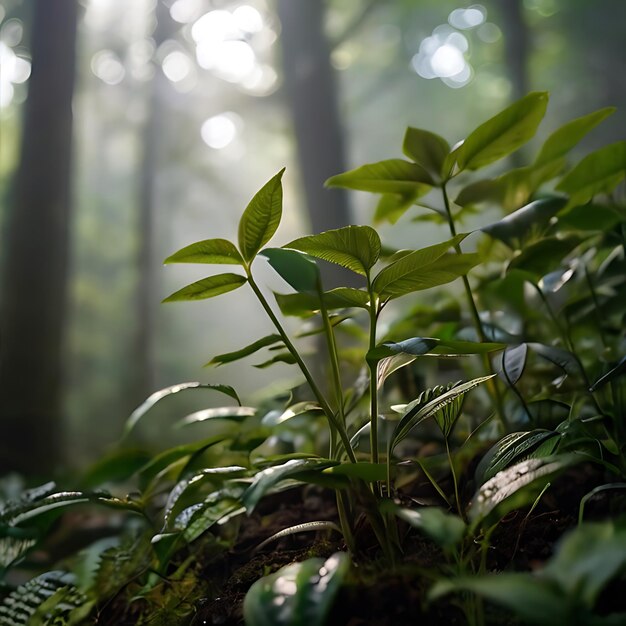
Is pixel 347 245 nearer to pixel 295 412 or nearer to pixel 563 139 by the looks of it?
pixel 295 412

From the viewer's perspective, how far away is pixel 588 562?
38cm

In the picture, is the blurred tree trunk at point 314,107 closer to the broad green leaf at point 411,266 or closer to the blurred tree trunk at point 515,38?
the blurred tree trunk at point 515,38

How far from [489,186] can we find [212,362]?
0.60 m

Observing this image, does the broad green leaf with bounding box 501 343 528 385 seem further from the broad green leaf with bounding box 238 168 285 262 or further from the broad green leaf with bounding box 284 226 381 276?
the broad green leaf with bounding box 238 168 285 262

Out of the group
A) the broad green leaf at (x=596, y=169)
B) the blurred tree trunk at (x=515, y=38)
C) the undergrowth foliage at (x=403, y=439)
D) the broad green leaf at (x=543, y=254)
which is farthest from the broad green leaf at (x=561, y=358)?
the blurred tree trunk at (x=515, y=38)

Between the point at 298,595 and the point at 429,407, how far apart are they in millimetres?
281

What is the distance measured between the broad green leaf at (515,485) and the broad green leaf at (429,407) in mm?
116

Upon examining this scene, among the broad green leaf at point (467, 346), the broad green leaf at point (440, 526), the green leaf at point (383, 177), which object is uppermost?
the green leaf at point (383, 177)

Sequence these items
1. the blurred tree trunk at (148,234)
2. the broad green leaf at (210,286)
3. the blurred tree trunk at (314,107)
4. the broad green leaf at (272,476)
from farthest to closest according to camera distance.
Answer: the blurred tree trunk at (148,234)
the blurred tree trunk at (314,107)
the broad green leaf at (210,286)
the broad green leaf at (272,476)

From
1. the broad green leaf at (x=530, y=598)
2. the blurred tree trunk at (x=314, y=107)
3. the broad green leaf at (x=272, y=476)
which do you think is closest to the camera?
the broad green leaf at (x=530, y=598)

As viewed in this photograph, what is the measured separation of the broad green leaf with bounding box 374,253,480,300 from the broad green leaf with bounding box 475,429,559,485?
23 cm

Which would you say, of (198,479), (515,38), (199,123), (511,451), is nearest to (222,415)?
(198,479)

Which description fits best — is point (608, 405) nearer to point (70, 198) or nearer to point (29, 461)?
point (29, 461)

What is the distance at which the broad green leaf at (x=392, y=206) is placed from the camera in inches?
39.9
